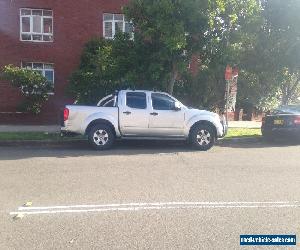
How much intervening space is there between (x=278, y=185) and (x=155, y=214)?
2901 mm

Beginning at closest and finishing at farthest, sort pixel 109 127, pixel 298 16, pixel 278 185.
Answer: pixel 278 185 → pixel 109 127 → pixel 298 16

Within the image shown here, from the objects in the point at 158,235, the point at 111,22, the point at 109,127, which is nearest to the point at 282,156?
the point at 109,127

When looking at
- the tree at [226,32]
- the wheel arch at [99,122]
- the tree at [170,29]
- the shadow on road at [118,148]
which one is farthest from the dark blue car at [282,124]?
the wheel arch at [99,122]

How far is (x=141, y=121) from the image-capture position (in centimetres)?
1216

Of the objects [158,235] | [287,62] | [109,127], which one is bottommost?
[158,235]

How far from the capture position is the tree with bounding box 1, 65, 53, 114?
17.8 m

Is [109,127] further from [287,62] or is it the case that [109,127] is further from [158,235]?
[287,62]

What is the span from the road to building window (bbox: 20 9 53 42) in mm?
11072

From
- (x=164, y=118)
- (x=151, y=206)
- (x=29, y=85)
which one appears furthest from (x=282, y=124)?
(x=29, y=85)

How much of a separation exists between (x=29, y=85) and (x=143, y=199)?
1318 cm

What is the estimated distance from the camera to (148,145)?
521 inches

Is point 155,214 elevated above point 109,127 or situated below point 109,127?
below

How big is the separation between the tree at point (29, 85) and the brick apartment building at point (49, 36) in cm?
126

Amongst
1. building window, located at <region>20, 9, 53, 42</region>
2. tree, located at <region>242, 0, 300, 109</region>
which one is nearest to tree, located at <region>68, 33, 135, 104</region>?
building window, located at <region>20, 9, 53, 42</region>
